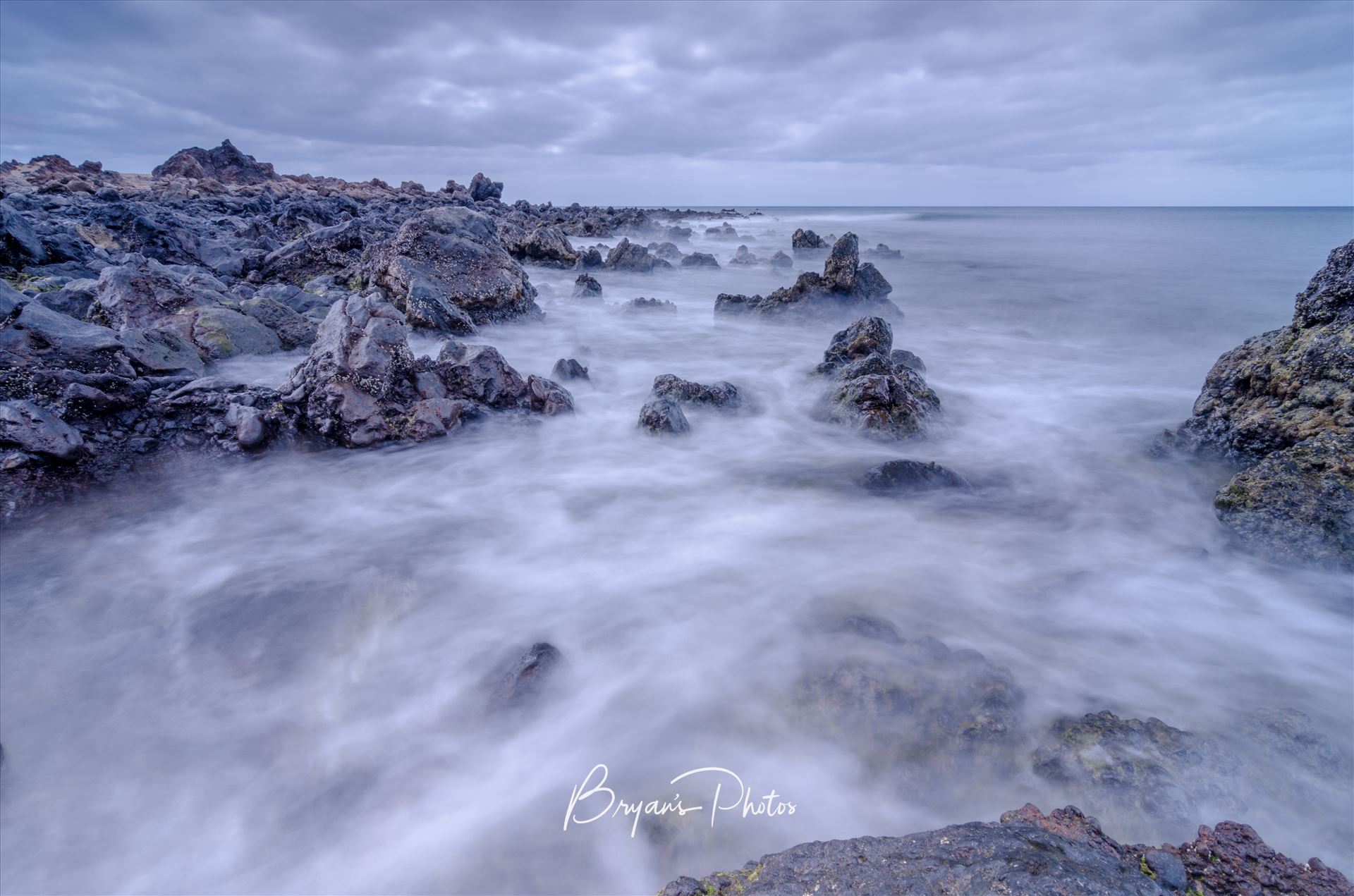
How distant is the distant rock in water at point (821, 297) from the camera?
13625 millimetres

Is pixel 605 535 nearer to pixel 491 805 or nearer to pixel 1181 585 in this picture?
pixel 491 805

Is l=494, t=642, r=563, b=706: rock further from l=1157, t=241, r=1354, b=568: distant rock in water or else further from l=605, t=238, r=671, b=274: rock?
l=605, t=238, r=671, b=274: rock

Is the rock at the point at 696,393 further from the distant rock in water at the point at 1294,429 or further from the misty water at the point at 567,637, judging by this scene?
the distant rock in water at the point at 1294,429

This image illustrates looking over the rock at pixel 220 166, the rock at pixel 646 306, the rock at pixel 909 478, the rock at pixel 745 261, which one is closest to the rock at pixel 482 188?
the rock at pixel 220 166

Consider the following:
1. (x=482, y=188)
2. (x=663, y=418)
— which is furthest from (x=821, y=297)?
(x=482, y=188)

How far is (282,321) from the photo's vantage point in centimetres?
850

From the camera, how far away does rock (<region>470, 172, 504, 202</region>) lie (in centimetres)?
5178

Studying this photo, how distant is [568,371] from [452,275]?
3902mm

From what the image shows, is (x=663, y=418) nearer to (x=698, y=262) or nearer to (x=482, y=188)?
(x=698, y=262)

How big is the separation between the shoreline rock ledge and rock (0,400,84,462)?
5.64m

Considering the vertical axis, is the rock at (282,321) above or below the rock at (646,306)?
above

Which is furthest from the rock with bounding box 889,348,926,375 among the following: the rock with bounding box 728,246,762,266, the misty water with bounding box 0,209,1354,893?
the rock with bounding box 728,246,762,266

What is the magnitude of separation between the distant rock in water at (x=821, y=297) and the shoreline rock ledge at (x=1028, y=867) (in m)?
12.2

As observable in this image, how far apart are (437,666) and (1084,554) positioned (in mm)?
4741
